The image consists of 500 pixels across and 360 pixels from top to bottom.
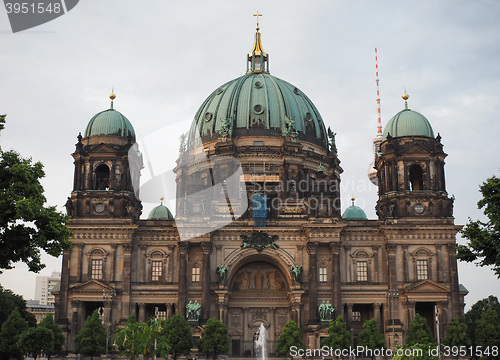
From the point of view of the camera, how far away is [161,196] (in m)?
90.2

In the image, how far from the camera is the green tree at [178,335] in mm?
63031

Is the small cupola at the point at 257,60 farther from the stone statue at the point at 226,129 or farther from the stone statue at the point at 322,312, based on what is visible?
the stone statue at the point at 322,312

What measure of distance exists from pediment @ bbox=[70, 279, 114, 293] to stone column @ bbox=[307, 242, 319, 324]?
67.0 ft

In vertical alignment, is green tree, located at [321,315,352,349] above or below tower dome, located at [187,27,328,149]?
below

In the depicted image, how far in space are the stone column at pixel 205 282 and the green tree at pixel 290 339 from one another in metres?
8.96

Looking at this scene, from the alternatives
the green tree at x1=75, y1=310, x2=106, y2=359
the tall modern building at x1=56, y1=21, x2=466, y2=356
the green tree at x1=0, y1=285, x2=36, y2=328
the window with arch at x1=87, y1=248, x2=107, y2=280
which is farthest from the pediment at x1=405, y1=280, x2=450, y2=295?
the green tree at x1=0, y1=285, x2=36, y2=328

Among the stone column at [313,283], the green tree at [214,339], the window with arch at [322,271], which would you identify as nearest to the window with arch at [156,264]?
the green tree at [214,339]

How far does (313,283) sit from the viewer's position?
7194 cm

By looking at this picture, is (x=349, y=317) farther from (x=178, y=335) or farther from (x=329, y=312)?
(x=178, y=335)

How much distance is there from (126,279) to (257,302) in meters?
14.3

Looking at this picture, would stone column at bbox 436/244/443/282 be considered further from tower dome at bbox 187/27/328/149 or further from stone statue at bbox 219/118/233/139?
stone statue at bbox 219/118/233/139

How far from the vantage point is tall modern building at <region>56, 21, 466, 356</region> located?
235 ft

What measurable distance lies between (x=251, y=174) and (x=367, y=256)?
677 inches

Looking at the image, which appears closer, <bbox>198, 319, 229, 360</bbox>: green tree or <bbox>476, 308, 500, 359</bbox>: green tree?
<bbox>198, 319, 229, 360</bbox>: green tree
